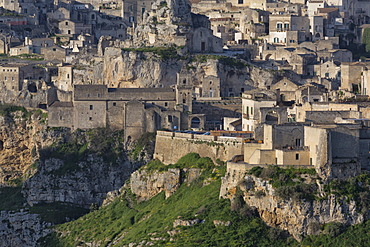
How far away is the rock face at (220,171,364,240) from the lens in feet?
216

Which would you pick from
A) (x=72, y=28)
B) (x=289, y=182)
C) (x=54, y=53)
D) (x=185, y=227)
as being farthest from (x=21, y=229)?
(x=72, y=28)

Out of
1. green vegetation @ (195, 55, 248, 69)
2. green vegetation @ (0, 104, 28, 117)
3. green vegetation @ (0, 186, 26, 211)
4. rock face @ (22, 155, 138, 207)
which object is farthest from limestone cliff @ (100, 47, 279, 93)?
green vegetation @ (0, 186, 26, 211)

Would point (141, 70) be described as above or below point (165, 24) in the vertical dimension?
below

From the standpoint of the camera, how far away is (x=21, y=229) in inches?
3349

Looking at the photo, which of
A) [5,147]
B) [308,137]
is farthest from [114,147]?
[308,137]

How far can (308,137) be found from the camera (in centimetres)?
6806

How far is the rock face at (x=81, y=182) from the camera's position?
8838 centimetres

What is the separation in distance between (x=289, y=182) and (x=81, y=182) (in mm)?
25343

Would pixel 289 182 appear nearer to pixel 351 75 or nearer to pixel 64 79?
pixel 351 75

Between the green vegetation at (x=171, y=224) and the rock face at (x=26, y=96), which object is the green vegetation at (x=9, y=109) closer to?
the rock face at (x=26, y=96)

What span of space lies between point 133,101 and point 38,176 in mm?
8251

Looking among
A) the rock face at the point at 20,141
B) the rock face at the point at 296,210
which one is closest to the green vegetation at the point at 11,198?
the rock face at the point at 20,141

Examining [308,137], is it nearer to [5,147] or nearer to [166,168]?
[166,168]

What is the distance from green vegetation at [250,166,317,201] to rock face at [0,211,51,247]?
20.9m
